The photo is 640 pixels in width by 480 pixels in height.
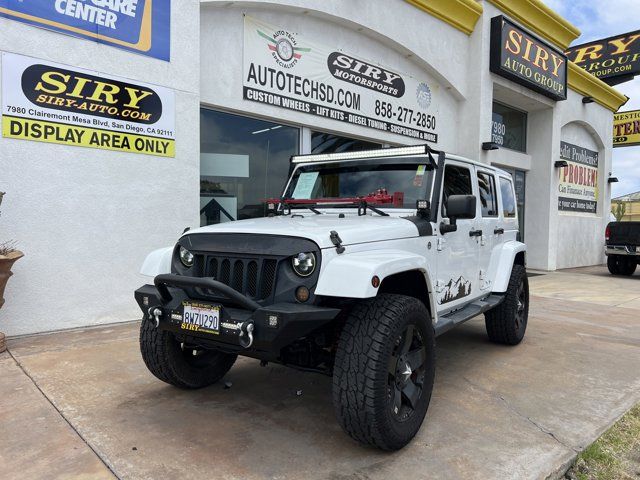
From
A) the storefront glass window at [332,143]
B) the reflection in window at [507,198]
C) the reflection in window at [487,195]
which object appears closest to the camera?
the reflection in window at [487,195]

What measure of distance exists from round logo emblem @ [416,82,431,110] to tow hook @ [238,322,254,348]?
8.94m

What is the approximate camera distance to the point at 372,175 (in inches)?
157

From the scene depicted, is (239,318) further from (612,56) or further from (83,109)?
(612,56)

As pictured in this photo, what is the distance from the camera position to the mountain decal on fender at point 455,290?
3832 millimetres

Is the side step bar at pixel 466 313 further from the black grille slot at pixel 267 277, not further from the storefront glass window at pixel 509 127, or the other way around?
the storefront glass window at pixel 509 127

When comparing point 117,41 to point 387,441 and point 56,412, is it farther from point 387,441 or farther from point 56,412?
point 387,441

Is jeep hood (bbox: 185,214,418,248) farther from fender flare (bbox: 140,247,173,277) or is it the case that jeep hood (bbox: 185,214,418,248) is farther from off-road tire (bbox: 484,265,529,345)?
off-road tire (bbox: 484,265,529,345)

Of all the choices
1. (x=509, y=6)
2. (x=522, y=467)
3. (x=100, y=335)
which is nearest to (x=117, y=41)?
(x=100, y=335)

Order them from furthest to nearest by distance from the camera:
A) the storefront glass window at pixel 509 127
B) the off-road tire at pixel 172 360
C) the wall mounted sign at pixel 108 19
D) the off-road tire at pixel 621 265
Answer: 1. the storefront glass window at pixel 509 127
2. the off-road tire at pixel 621 265
3. the wall mounted sign at pixel 108 19
4. the off-road tire at pixel 172 360

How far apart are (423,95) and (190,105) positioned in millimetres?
5909

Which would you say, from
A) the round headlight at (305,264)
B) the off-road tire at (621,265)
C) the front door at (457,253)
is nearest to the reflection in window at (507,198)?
the front door at (457,253)

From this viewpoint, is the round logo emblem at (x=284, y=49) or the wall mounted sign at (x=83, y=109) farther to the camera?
the round logo emblem at (x=284, y=49)

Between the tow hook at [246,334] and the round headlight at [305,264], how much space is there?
1.35 feet

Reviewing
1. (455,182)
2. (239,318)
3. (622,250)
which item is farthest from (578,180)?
(239,318)
